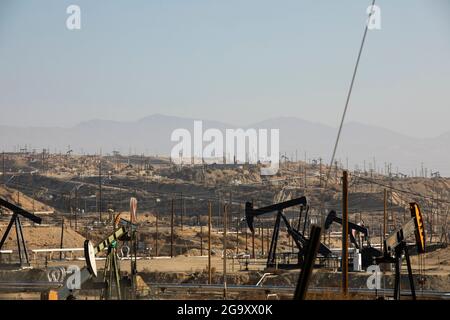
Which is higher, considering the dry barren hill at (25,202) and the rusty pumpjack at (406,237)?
the rusty pumpjack at (406,237)

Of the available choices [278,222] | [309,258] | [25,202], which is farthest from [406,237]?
[25,202]

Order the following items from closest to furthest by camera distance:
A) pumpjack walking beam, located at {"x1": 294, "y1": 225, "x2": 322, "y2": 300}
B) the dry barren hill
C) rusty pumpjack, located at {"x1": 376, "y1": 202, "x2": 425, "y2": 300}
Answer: pumpjack walking beam, located at {"x1": 294, "y1": 225, "x2": 322, "y2": 300} < rusty pumpjack, located at {"x1": 376, "y1": 202, "x2": 425, "y2": 300} < the dry barren hill

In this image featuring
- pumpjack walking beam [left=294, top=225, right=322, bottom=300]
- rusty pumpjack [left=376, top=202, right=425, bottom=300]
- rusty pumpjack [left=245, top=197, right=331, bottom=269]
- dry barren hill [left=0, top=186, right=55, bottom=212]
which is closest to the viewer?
pumpjack walking beam [left=294, top=225, right=322, bottom=300]

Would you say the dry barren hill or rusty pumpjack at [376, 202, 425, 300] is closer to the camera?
rusty pumpjack at [376, 202, 425, 300]

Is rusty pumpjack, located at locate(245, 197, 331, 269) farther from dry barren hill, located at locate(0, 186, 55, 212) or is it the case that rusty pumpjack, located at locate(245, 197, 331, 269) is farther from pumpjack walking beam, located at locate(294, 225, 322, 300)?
dry barren hill, located at locate(0, 186, 55, 212)

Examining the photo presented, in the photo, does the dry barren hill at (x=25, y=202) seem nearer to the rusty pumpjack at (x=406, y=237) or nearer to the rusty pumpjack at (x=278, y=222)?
the rusty pumpjack at (x=278, y=222)

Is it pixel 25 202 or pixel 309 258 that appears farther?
pixel 25 202

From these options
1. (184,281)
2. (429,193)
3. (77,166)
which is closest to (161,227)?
(184,281)

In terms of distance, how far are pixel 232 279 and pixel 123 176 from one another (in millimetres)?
118722

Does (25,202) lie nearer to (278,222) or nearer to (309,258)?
(278,222)

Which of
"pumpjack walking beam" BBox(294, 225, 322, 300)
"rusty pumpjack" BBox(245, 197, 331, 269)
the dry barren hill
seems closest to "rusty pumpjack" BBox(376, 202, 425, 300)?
"pumpjack walking beam" BBox(294, 225, 322, 300)

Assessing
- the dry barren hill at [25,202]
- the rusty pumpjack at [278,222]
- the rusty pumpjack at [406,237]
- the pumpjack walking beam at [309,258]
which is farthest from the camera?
the dry barren hill at [25,202]

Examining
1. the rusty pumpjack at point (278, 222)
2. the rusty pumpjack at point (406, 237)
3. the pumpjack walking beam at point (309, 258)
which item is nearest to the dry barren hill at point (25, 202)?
the rusty pumpjack at point (278, 222)
